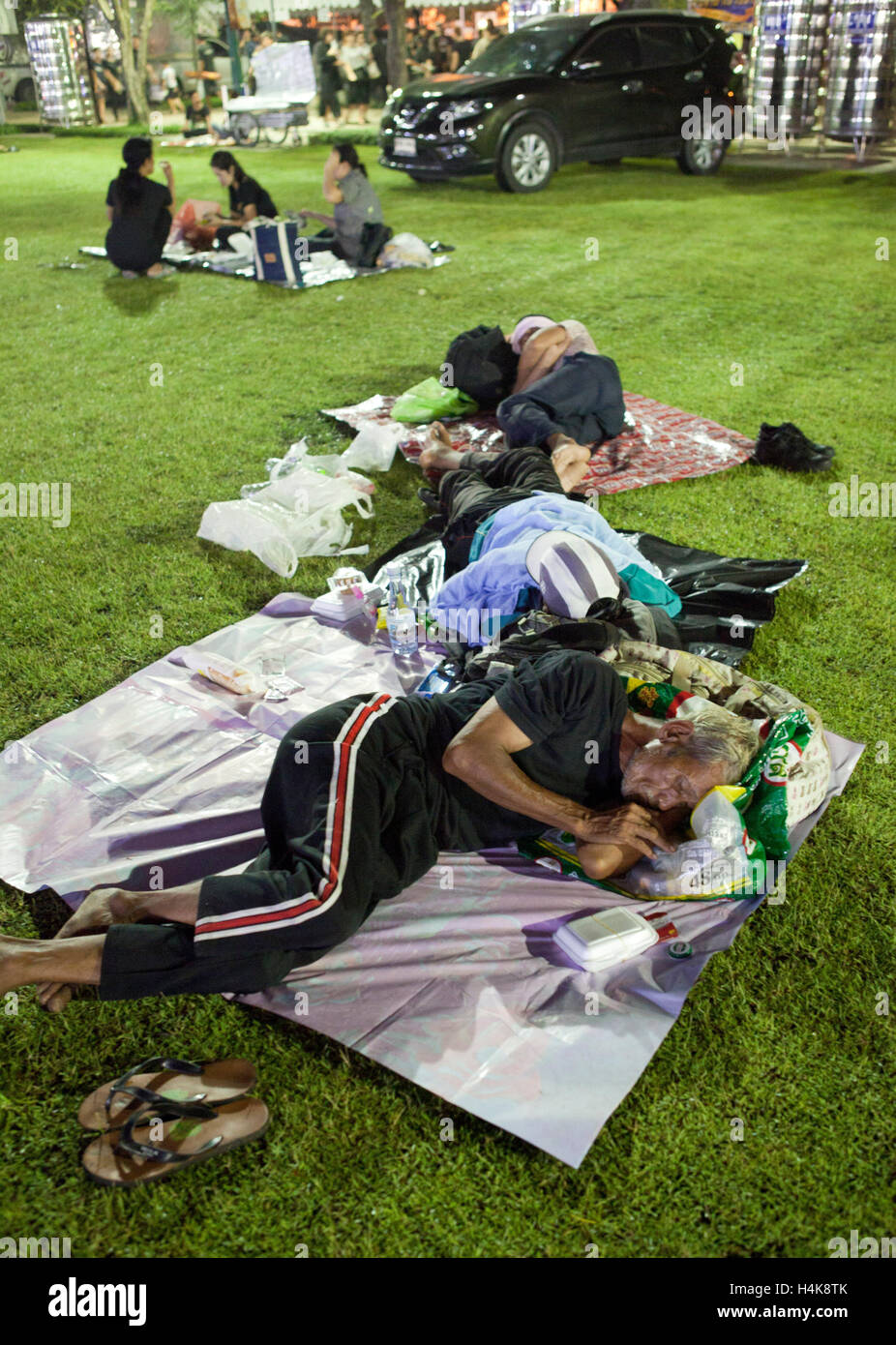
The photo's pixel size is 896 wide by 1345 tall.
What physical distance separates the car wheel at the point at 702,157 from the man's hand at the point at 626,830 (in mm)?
13464

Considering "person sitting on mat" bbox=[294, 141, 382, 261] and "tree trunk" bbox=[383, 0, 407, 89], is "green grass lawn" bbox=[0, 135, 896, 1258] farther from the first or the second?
"tree trunk" bbox=[383, 0, 407, 89]

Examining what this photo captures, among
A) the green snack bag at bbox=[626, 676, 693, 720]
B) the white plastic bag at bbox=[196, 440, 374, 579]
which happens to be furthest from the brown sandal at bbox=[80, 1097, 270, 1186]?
the white plastic bag at bbox=[196, 440, 374, 579]

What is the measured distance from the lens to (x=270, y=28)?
28.0 metres

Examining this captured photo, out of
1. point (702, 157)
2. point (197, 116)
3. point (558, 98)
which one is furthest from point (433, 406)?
point (197, 116)

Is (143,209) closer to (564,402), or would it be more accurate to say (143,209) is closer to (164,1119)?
(564,402)

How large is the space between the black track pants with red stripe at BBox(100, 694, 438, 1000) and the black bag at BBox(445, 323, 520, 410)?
11.6 feet

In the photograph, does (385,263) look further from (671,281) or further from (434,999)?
(434,999)

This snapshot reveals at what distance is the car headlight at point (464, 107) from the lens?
1153 centimetres

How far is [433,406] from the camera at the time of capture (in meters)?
6.06

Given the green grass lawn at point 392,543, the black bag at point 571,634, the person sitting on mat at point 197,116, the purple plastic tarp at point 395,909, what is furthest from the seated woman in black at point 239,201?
the person sitting on mat at point 197,116

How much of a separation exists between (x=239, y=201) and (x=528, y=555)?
789 cm

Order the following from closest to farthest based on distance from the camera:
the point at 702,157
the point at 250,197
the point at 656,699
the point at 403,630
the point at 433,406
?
the point at 656,699, the point at 403,630, the point at 433,406, the point at 250,197, the point at 702,157

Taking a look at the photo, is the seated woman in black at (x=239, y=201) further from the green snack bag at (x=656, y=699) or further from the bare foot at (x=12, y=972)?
the bare foot at (x=12, y=972)

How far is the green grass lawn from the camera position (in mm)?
2162
